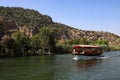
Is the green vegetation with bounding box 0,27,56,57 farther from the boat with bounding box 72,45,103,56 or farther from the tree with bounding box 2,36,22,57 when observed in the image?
the boat with bounding box 72,45,103,56

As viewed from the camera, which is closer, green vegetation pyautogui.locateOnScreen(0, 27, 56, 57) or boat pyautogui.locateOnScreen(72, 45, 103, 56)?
boat pyautogui.locateOnScreen(72, 45, 103, 56)

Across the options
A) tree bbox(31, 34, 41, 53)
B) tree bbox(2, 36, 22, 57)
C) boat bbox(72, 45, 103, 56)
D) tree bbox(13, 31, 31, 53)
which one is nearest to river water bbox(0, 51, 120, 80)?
boat bbox(72, 45, 103, 56)

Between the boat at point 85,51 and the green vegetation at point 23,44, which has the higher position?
the green vegetation at point 23,44

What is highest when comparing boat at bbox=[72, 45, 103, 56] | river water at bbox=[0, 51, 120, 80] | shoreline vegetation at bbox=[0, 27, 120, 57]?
shoreline vegetation at bbox=[0, 27, 120, 57]

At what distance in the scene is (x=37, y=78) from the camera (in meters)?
46.1

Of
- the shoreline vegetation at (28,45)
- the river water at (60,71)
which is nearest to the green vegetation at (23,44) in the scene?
the shoreline vegetation at (28,45)

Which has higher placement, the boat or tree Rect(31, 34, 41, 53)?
tree Rect(31, 34, 41, 53)

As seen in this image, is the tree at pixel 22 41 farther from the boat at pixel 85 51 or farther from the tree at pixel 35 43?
the boat at pixel 85 51

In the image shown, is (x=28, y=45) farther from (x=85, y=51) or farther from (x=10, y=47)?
(x=85, y=51)

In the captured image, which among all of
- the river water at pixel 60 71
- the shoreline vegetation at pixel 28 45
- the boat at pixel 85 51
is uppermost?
the shoreline vegetation at pixel 28 45

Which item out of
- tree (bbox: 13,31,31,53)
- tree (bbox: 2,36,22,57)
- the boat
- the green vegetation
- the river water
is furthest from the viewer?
tree (bbox: 13,31,31,53)

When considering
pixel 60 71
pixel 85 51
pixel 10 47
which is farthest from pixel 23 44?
pixel 60 71

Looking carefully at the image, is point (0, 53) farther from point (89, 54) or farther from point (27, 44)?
point (89, 54)

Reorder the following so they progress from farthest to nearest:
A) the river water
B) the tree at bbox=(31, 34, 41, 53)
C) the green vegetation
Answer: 1. the tree at bbox=(31, 34, 41, 53)
2. the green vegetation
3. the river water
